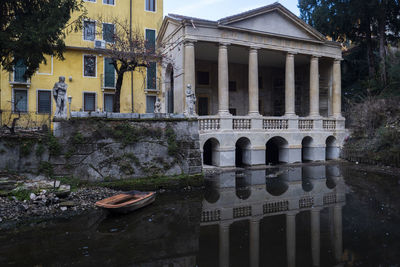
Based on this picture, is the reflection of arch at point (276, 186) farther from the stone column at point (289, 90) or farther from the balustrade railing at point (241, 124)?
the stone column at point (289, 90)

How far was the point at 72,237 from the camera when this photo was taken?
7078mm

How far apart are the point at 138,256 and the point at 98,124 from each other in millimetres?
6820

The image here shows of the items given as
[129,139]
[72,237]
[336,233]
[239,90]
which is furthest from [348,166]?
[72,237]

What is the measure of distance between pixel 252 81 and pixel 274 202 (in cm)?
1069

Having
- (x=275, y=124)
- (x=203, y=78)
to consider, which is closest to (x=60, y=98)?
(x=275, y=124)

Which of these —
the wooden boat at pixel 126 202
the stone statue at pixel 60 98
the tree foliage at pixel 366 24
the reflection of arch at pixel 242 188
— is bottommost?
the reflection of arch at pixel 242 188

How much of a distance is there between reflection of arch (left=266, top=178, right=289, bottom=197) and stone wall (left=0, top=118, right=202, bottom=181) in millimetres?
3359

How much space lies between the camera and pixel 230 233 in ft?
23.8

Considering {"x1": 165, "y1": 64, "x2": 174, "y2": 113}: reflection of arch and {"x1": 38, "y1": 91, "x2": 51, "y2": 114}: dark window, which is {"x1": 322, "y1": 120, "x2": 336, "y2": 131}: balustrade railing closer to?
{"x1": 165, "y1": 64, "x2": 174, "y2": 113}: reflection of arch

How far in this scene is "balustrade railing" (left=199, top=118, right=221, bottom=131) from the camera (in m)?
17.1

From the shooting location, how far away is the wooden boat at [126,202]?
8422 millimetres

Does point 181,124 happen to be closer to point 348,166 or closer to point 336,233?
point 336,233

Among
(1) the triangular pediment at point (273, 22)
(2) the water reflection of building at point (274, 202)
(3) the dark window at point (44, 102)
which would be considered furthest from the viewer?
(3) the dark window at point (44, 102)

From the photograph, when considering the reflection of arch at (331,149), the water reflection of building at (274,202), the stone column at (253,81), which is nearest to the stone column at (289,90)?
the stone column at (253,81)
